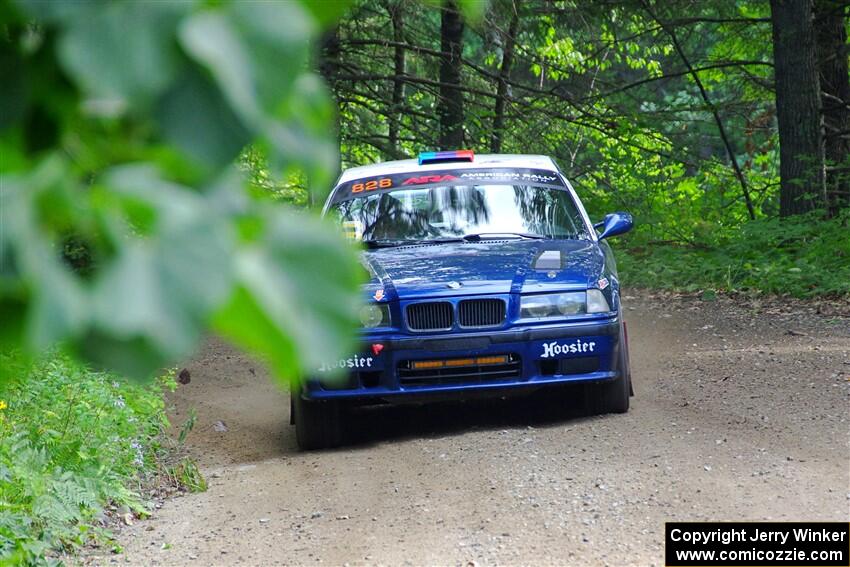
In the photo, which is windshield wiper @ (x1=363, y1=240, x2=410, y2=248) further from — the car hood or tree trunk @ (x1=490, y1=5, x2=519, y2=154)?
tree trunk @ (x1=490, y1=5, x2=519, y2=154)

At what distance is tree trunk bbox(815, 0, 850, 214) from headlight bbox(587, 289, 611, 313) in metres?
9.01

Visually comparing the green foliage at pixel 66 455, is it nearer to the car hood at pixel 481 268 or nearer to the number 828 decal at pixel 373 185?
the car hood at pixel 481 268

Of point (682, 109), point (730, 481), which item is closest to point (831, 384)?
point (730, 481)

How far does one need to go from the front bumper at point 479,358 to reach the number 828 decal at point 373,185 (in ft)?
6.56

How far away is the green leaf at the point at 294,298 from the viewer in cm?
83

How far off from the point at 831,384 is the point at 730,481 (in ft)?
9.85

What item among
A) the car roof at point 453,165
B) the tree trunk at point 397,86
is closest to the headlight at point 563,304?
the car roof at point 453,165

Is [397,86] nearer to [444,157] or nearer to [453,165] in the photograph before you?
[444,157]

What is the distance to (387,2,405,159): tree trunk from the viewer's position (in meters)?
17.2

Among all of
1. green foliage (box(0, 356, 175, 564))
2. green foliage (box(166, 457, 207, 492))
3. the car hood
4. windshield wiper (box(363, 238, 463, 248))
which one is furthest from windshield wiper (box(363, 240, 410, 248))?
green foliage (box(166, 457, 207, 492))

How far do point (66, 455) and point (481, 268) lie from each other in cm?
284

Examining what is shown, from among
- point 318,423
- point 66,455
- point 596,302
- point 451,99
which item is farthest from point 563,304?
point 451,99

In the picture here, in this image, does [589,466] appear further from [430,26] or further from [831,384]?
[430,26]

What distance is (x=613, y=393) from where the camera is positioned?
7.59m
